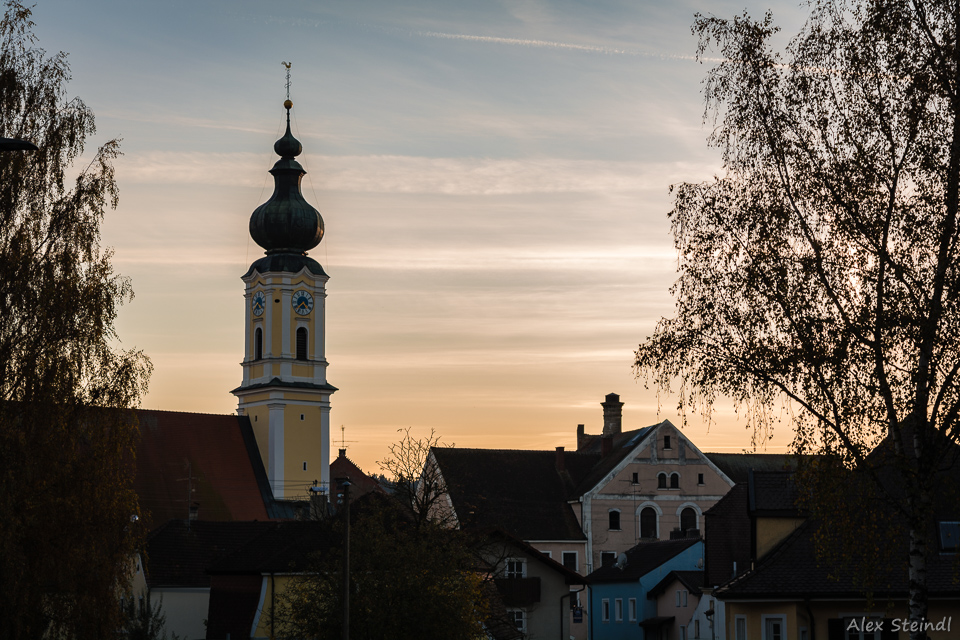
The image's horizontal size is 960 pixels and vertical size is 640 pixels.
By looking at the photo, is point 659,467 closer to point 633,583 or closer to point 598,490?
point 598,490

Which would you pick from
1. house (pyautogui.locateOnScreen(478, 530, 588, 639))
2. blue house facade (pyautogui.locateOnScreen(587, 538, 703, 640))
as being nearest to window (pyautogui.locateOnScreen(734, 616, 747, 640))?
house (pyautogui.locateOnScreen(478, 530, 588, 639))

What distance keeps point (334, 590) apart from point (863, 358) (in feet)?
51.2

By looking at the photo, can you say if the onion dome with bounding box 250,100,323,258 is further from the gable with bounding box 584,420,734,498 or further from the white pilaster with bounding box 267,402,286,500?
the gable with bounding box 584,420,734,498

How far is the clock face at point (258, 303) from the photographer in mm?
87438

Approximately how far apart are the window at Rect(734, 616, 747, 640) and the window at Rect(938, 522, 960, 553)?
5153 millimetres

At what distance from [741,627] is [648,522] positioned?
1666 inches

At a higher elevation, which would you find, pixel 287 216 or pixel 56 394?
Answer: pixel 287 216

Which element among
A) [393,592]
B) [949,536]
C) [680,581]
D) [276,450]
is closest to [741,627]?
[949,536]

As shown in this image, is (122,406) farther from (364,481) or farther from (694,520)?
(364,481)

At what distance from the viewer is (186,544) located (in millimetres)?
54094

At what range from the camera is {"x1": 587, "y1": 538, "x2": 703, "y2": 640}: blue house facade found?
206ft

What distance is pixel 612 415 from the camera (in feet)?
282

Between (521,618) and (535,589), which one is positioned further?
(521,618)

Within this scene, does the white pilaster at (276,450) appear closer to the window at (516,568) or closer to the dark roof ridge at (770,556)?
the window at (516,568)
